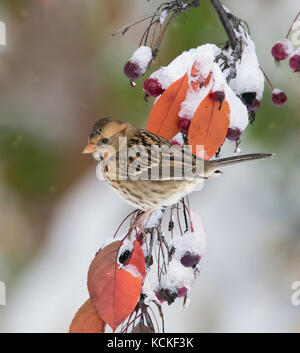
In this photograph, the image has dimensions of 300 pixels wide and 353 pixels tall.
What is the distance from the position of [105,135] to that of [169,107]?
180 mm

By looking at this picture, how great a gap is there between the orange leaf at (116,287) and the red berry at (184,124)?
0.32 m

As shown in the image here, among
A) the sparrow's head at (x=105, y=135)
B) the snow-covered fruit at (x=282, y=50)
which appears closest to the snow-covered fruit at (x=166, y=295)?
the sparrow's head at (x=105, y=135)

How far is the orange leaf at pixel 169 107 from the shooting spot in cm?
124

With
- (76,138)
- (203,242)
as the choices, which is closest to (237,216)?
(76,138)

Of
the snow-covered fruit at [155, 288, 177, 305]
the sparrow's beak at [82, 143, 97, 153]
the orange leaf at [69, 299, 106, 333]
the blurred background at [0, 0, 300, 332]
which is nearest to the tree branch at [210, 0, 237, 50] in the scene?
the sparrow's beak at [82, 143, 97, 153]

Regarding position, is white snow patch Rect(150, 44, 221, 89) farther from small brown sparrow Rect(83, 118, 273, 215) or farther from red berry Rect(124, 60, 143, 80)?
small brown sparrow Rect(83, 118, 273, 215)

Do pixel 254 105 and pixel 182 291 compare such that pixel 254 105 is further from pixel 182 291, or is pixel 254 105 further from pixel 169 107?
pixel 182 291

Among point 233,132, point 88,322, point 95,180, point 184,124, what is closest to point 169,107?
point 184,124

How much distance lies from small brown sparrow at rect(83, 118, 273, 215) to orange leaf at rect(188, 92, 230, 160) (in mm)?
86

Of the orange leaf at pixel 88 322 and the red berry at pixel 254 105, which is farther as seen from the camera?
the red berry at pixel 254 105

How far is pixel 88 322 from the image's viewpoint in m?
1.24

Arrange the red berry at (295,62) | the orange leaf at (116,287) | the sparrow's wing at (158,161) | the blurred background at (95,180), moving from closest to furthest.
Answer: the orange leaf at (116,287), the sparrow's wing at (158,161), the red berry at (295,62), the blurred background at (95,180)

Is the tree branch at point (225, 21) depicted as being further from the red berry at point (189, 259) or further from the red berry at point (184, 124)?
the red berry at point (189, 259)
